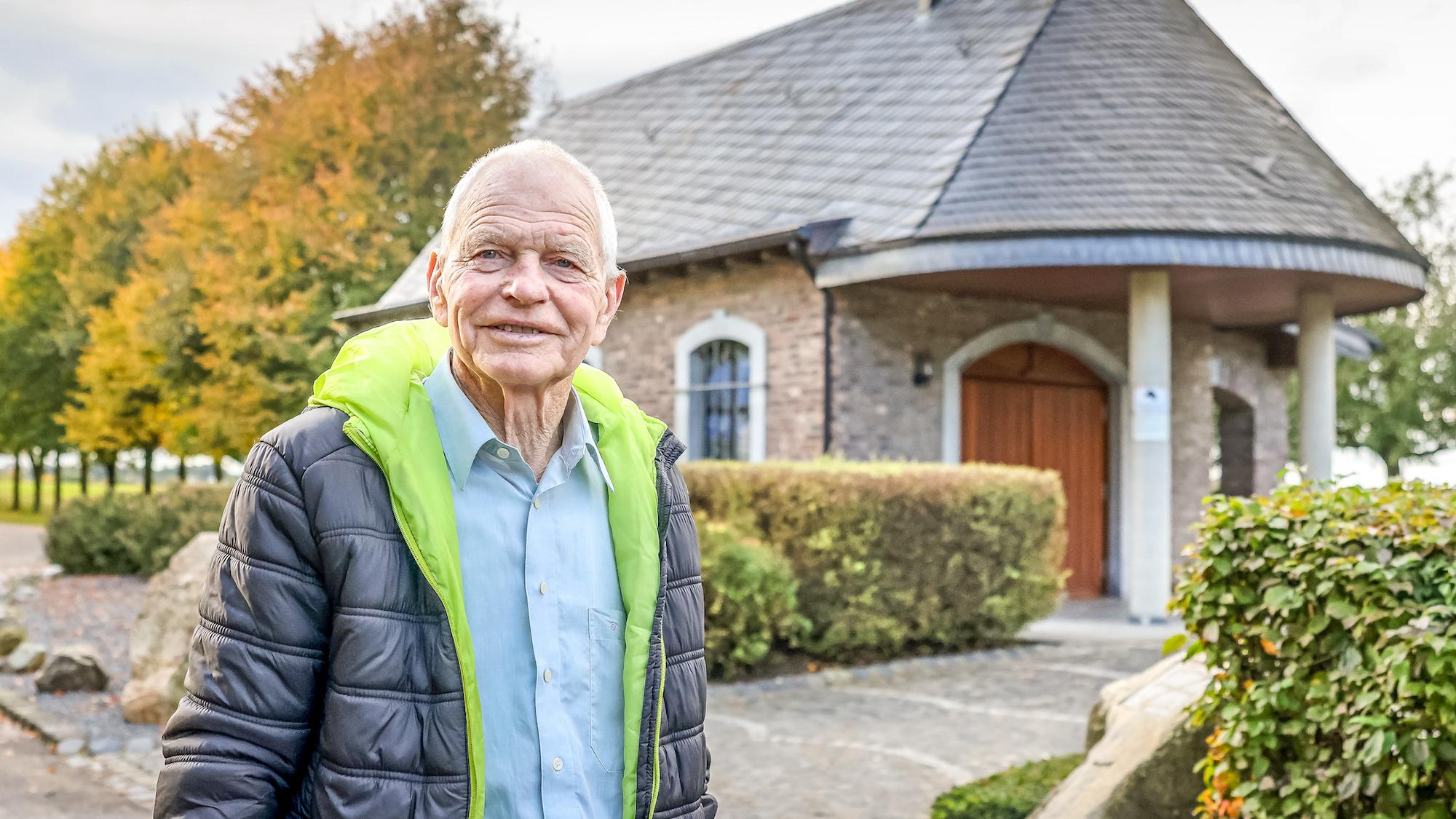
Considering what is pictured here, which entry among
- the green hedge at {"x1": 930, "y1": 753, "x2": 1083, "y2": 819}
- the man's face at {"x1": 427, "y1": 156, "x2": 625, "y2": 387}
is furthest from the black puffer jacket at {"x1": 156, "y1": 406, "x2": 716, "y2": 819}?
the green hedge at {"x1": 930, "y1": 753, "x2": 1083, "y2": 819}

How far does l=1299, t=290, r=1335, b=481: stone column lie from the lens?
13195 millimetres

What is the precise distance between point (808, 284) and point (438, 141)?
11957mm

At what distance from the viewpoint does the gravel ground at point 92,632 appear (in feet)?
24.3

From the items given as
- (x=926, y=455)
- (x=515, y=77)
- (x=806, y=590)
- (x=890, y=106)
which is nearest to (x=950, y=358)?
(x=926, y=455)

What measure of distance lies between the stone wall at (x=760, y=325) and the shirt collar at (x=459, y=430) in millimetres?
10396

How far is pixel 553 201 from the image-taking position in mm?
2012

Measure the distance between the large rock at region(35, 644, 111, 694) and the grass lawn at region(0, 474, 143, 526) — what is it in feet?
34.4

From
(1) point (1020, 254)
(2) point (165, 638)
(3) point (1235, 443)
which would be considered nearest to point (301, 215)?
(1) point (1020, 254)

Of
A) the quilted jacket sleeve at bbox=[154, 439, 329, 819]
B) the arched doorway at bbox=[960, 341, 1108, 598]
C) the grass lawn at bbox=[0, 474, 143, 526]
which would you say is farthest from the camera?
the grass lawn at bbox=[0, 474, 143, 526]

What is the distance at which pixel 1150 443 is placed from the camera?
1170 cm

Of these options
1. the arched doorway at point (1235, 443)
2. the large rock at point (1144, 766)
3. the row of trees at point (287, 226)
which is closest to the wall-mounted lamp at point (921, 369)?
the arched doorway at point (1235, 443)

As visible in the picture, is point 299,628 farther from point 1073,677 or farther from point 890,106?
point 890,106

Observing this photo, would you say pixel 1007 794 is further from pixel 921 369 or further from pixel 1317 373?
pixel 1317 373

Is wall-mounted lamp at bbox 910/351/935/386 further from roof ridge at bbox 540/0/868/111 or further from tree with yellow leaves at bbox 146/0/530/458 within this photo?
tree with yellow leaves at bbox 146/0/530/458
